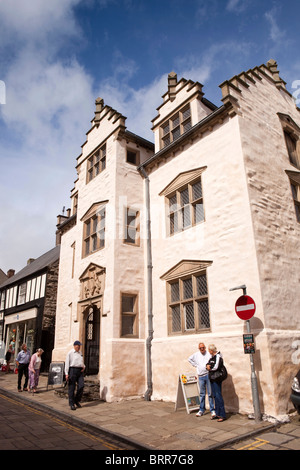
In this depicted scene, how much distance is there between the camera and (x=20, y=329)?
80.8ft

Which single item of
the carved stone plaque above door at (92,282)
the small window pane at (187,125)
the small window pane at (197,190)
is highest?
the small window pane at (187,125)

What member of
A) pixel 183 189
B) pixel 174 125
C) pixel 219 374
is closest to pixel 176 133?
pixel 174 125

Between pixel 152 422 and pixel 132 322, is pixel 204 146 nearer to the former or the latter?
pixel 132 322

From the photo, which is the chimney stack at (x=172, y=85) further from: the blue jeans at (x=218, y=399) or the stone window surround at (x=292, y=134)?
the blue jeans at (x=218, y=399)

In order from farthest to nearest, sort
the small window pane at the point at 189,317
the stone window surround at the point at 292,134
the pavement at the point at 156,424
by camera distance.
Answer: the stone window surround at the point at 292,134
the small window pane at the point at 189,317
the pavement at the point at 156,424

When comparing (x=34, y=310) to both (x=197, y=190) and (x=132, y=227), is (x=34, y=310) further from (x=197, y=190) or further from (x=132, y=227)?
(x=197, y=190)

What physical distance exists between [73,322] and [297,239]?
9.30 meters

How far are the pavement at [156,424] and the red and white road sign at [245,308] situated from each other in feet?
7.18

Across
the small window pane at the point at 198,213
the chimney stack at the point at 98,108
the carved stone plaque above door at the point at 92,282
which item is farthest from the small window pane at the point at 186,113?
the carved stone plaque above door at the point at 92,282

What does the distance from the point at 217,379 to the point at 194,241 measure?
435 centimetres

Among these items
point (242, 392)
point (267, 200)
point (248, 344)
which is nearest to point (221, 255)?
point (267, 200)

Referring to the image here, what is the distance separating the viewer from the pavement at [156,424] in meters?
5.84

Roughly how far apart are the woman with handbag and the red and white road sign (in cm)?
113

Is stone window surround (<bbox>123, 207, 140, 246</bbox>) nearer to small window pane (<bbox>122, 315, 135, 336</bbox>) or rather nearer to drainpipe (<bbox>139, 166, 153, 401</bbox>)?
drainpipe (<bbox>139, 166, 153, 401</bbox>)
